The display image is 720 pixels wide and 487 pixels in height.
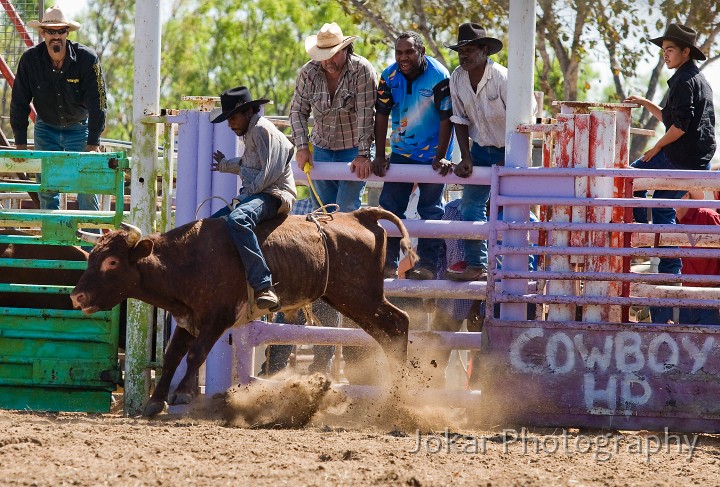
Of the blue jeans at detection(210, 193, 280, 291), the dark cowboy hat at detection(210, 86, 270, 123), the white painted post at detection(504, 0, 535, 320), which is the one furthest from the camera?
the white painted post at detection(504, 0, 535, 320)

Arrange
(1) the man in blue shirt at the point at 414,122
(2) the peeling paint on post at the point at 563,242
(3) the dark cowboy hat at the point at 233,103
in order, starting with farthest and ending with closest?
(1) the man in blue shirt at the point at 414,122, (2) the peeling paint on post at the point at 563,242, (3) the dark cowboy hat at the point at 233,103

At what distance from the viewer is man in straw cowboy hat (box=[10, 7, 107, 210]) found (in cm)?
949

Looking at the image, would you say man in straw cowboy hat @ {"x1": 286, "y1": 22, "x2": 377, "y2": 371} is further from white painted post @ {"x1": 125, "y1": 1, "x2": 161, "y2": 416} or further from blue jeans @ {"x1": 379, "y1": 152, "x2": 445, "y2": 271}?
white painted post @ {"x1": 125, "y1": 1, "x2": 161, "y2": 416}

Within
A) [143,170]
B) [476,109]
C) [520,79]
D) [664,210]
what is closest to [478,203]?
[476,109]

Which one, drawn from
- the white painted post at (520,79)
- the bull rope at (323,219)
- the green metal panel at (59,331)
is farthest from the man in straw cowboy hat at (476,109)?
the green metal panel at (59,331)

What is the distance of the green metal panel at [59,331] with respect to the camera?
312 inches

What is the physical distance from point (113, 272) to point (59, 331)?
1155mm

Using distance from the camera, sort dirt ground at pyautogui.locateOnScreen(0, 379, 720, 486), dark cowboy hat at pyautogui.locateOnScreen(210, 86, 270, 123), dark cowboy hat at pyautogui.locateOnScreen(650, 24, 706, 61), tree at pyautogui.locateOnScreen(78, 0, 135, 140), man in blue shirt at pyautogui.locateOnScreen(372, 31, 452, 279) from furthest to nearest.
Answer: tree at pyautogui.locateOnScreen(78, 0, 135, 140)
dark cowboy hat at pyautogui.locateOnScreen(650, 24, 706, 61)
man in blue shirt at pyautogui.locateOnScreen(372, 31, 452, 279)
dark cowboy hat at pyautogui.locateOnScreen(210, 86, 270, 123)
dirt ground at pyautogui.locateOnScreen(0, 379, 720, 486)

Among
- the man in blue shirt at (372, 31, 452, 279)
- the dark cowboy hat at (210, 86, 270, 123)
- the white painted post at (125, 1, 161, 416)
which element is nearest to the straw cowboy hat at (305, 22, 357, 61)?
the man in blue shirt at (372, 31, 452, 279)

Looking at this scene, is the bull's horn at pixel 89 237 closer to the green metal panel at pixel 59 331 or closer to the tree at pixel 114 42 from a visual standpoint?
the green metal panel at pixel 59 331

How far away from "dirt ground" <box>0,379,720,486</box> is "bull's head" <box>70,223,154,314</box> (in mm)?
803

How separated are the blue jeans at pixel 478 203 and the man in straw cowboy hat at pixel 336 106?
2.71 ft

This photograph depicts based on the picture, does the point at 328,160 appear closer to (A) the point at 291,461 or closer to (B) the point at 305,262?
(B) the point at 305,262

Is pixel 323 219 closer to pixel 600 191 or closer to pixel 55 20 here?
pixel 600 191
